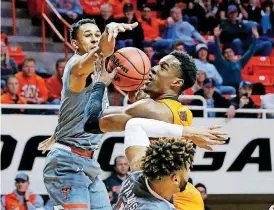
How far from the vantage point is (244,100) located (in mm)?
10219

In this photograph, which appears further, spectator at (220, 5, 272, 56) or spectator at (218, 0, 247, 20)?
Answer: spectator at (218, 0, 247, 20)

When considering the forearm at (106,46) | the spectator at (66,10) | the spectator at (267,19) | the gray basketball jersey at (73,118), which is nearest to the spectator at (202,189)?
the spectator at (66,10)

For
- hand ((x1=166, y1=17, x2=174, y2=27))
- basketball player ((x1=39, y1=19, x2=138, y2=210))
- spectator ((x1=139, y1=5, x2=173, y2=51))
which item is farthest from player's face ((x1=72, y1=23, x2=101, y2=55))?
hand ((x1=166, y1=17, x2=174, y2=27))

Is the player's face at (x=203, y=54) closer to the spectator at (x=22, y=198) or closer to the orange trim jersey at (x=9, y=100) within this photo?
the orange trim jersey at (x=9, y=100)

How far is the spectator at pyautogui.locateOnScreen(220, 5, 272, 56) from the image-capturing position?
41.2 feet

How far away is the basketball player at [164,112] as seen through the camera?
4203mm

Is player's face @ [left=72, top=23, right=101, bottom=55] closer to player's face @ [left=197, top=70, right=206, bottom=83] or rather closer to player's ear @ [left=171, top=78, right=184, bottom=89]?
player's ear @ [left=171, top=78, right=184, bottom=89]

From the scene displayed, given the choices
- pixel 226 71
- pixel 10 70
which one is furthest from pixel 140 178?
pixel 226 71

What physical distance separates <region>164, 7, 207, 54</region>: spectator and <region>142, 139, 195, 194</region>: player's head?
8002 millimetres

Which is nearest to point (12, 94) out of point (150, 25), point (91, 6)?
point (91, 6)

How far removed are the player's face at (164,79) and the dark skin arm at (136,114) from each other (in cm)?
9

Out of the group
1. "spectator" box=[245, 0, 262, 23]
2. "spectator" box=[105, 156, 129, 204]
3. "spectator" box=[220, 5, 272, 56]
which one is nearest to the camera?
"spectator" box=[105, 156, 129, 204]

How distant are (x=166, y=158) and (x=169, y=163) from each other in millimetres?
27

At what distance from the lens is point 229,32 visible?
12.6 metres
